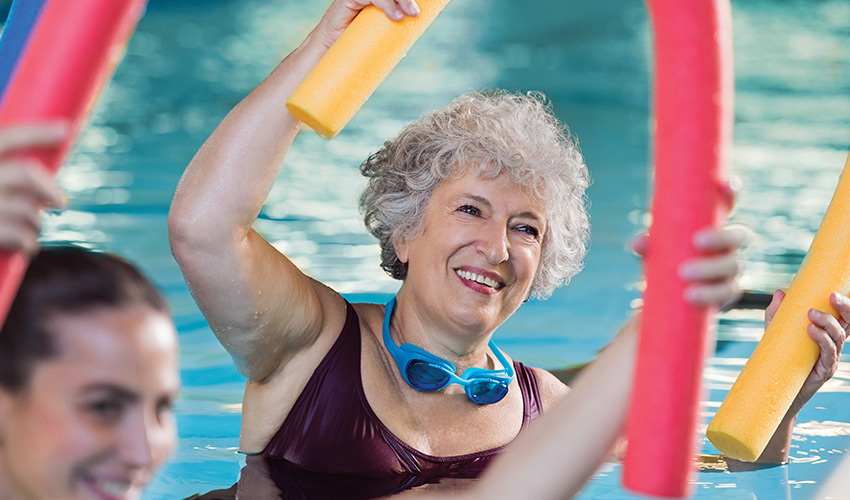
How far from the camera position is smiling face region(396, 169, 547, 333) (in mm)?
2902

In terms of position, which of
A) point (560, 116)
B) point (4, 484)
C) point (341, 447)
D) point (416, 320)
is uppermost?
point (560, 116)

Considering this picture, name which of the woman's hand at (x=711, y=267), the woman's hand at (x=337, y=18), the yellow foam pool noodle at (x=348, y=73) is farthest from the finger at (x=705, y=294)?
the woman's hand at (x=337, y=18)

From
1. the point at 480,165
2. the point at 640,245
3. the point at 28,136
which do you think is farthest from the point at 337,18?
the point at 28,136

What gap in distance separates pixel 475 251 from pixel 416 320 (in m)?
0.30

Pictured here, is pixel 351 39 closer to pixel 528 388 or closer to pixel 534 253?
pixel 534 253

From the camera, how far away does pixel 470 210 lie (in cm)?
300

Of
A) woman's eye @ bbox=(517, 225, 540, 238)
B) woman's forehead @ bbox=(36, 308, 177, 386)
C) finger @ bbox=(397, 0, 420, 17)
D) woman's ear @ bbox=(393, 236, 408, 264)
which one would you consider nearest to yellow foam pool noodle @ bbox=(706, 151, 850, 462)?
finger @ bbox=(397, 0, 420, 17)

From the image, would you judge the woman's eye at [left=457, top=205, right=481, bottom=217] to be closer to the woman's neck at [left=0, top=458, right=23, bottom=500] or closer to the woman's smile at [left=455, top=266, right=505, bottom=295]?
the woman's smile at [left=455, top=266, right=505, bottom=295]

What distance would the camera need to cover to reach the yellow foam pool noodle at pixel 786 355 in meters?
1.75

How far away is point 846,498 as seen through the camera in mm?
1644

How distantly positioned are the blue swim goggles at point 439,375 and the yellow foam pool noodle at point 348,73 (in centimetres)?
132

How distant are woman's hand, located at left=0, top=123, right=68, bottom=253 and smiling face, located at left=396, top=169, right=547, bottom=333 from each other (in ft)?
6.33

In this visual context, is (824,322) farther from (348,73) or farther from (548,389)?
(548,389)

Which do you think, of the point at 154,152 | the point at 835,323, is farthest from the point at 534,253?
the point at 154,152
